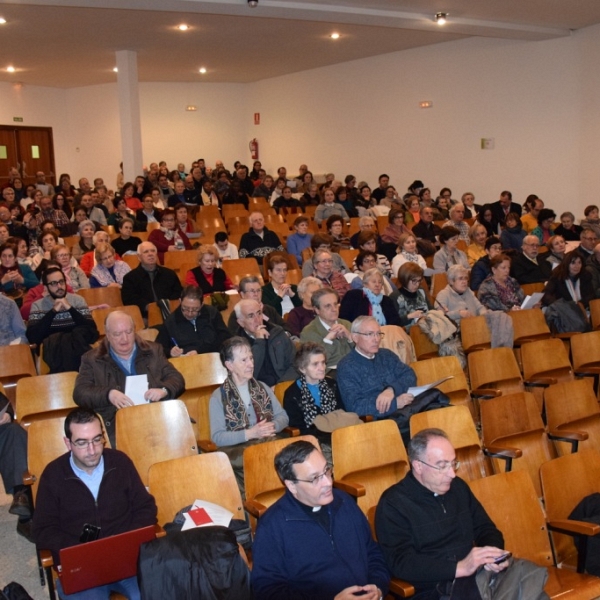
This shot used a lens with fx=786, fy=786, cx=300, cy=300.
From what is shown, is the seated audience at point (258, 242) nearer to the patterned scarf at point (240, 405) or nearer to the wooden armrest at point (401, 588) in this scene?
the patterned scarf at point (240, 405)

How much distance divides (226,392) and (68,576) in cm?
142

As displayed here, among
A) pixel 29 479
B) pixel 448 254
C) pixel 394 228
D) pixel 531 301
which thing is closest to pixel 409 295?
pixel 531 301

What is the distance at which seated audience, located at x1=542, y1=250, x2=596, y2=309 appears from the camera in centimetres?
652

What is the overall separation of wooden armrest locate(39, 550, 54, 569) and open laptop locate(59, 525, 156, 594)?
133 millimetres

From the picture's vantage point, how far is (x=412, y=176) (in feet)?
45.2

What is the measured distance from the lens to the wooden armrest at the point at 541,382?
15.6ft

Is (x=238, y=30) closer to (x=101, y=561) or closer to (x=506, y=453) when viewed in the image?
(x=506, y=453)

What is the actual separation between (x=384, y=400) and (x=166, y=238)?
4798 mm

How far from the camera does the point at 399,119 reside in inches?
547

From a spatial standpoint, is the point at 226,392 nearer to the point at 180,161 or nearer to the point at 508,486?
the point at 508,486

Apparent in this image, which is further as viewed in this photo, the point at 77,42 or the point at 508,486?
the point at 77,42

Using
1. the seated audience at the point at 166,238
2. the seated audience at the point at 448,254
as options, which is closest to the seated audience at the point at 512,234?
the seated audience at the point at 448,254

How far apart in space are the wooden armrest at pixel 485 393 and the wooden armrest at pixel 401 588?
1.95 meters

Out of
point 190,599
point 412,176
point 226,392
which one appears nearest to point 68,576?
→ point 190,599
